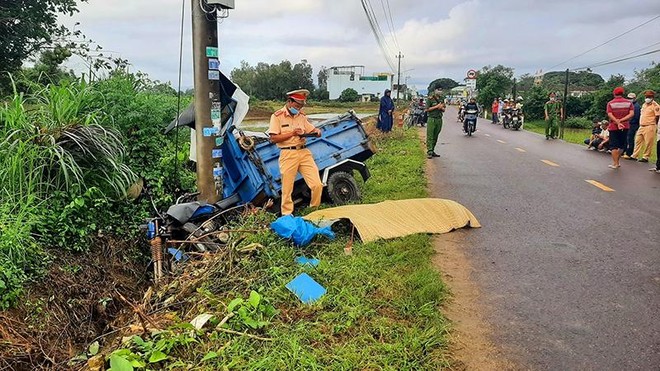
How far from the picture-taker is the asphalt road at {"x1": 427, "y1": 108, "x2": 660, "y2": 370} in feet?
10.4

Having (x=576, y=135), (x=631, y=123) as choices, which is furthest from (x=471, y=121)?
(x=631, y=123)

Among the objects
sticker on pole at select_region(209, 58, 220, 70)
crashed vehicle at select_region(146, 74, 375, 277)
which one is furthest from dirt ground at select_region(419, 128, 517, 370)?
sticker on pole at select_region(209, 58, 220, 70)

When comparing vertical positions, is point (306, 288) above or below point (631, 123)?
below

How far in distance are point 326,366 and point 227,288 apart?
137 cm

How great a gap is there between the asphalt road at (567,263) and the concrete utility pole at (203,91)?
308 centimetres

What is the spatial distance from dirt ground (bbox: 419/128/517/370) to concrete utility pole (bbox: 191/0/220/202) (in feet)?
9.92

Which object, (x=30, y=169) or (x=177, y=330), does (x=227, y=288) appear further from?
(x=30, y=169)

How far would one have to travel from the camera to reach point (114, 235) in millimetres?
5941

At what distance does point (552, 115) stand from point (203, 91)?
15871 mm

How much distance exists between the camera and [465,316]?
3.62 meters

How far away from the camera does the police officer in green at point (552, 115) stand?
1794 cm

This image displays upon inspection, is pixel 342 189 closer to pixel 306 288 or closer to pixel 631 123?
pixel 306 288

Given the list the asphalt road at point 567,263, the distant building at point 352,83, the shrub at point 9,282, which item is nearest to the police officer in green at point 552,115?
the asphalt road at point 567,263

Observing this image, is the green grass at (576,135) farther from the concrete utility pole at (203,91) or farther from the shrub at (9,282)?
the shrub at (9,282)
